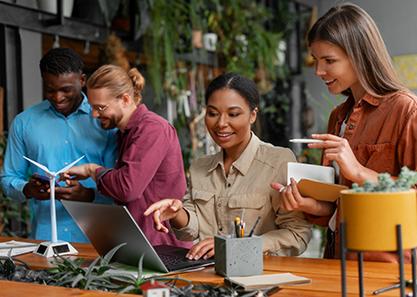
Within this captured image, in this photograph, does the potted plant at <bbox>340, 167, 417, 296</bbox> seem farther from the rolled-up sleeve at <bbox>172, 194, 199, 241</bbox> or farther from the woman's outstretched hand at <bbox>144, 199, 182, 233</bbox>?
the rolled-up sleeve at <bbox>172, 194, 199, 241</bbox>

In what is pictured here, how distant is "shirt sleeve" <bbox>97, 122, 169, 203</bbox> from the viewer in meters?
2.35

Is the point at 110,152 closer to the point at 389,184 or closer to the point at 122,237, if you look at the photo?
the point at 122,237

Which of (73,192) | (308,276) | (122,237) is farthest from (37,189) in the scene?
(308,276)

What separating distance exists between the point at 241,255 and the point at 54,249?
0.81 metres

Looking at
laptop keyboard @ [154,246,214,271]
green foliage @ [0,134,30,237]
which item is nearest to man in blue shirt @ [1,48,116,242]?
laptop keyboard @ [154,246,214,271]

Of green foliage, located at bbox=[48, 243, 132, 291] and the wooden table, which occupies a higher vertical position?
green foliage, located at bbox=[48, 243, 132, 291]

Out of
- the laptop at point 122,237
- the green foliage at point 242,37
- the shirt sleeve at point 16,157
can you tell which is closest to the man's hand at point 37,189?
the shirt sleeve at point 16,157

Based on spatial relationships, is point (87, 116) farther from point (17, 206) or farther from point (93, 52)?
point (93, 52)

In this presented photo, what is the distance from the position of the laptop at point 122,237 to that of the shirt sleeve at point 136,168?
357 mm

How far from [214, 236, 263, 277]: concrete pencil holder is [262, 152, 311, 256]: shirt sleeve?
31cm

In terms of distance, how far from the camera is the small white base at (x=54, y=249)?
2.21 m

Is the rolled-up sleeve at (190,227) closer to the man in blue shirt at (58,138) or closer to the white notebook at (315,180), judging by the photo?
the white notebook at (315,180)

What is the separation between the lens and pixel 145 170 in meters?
2.38

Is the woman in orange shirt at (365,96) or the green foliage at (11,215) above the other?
the woman in orange shirt at (365,96)
